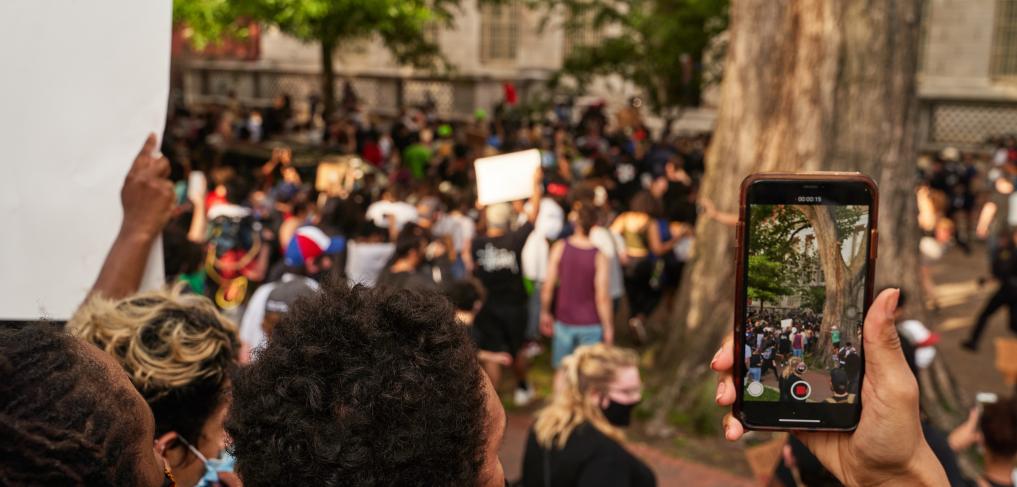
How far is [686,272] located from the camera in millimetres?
8633

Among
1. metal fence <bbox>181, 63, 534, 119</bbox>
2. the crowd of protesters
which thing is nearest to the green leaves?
the crowd of protesters

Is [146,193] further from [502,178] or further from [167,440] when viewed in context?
[502,178]

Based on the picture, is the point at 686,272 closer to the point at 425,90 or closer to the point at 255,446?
the point at 255,446

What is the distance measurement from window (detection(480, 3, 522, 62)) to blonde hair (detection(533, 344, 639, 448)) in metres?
27.3

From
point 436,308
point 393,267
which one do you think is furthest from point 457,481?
point 393,267

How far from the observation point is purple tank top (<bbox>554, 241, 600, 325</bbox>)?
7652 mm

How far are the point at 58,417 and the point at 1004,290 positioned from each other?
33.9 feet

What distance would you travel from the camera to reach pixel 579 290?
7707 mm

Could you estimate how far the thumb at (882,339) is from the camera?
1743 millimetres

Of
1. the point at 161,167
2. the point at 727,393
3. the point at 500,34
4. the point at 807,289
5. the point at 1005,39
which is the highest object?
the point at 500,34

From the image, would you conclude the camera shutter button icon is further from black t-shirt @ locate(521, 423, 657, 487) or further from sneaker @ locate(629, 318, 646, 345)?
sneaker @ locate(629, 318, 646, 345)

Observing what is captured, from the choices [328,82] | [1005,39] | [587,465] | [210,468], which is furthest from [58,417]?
[1005,39]

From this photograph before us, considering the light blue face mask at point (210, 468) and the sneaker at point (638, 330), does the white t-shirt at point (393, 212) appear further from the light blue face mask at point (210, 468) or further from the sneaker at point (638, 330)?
the light blue face mask at point (210, 468)

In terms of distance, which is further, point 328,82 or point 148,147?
point 328,82
